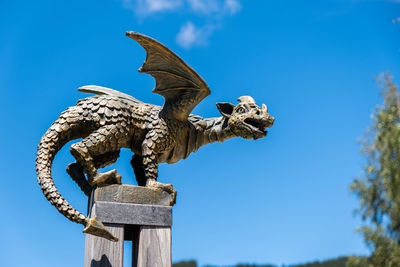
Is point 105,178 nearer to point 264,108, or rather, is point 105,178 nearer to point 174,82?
point 174,82

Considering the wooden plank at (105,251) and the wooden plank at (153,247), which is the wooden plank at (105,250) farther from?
the wooden plank at (153,247)

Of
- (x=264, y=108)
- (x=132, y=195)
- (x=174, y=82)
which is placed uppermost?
(x=174, y=82)

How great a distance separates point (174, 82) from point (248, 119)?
→ 0.73 metres

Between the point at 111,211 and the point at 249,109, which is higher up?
the point at 249,109

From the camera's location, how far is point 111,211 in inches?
131

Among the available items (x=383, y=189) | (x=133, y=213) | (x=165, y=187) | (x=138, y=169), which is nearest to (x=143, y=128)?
(x=138, y=169)

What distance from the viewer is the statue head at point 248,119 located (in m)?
3.89

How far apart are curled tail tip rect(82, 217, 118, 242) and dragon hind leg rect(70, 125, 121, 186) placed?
15.0 inches

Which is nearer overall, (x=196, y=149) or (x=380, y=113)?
(x=196, y=149)

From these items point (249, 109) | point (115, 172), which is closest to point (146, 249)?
point (115, 172)

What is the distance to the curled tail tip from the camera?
3.10 m

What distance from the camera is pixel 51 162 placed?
3.53 metres

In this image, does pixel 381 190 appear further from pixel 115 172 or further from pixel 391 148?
pixel 115 172

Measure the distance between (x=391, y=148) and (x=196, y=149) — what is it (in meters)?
8.04
